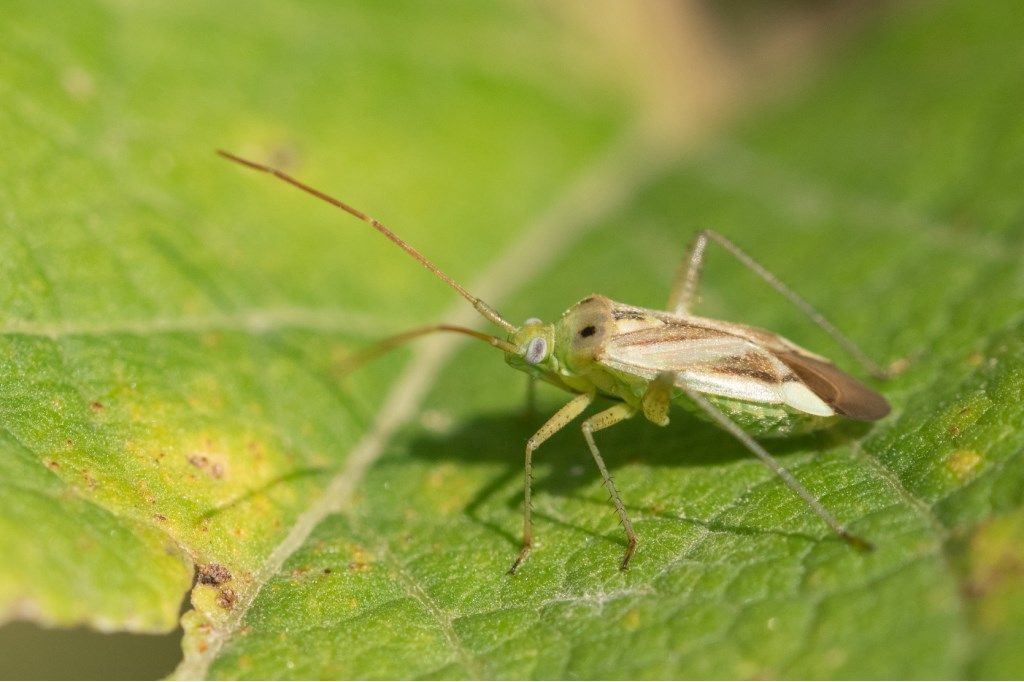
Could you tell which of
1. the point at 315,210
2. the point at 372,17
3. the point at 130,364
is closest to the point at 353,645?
the point at 130,364

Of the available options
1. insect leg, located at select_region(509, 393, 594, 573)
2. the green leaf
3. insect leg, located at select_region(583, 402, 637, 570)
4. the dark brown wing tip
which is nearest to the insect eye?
insect leg, located at select_region(509, 393, 594, 573)

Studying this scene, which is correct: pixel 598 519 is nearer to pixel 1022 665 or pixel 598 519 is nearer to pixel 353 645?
pixel 353 645

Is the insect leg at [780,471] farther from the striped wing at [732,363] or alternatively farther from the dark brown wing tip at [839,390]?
the dark brown wing tip at [839,390]

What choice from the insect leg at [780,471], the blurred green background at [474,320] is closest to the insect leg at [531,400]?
the blurred green background at [474,320]

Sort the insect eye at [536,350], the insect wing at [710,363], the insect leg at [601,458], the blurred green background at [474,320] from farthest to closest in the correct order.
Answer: the insect eye at [536,350] → the insect wing at [710,363] → the insect leg at [601,458] → the blurred green background at [474,320]

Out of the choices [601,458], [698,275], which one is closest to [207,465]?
[601,458]

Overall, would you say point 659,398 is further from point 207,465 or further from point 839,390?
point 207,465
